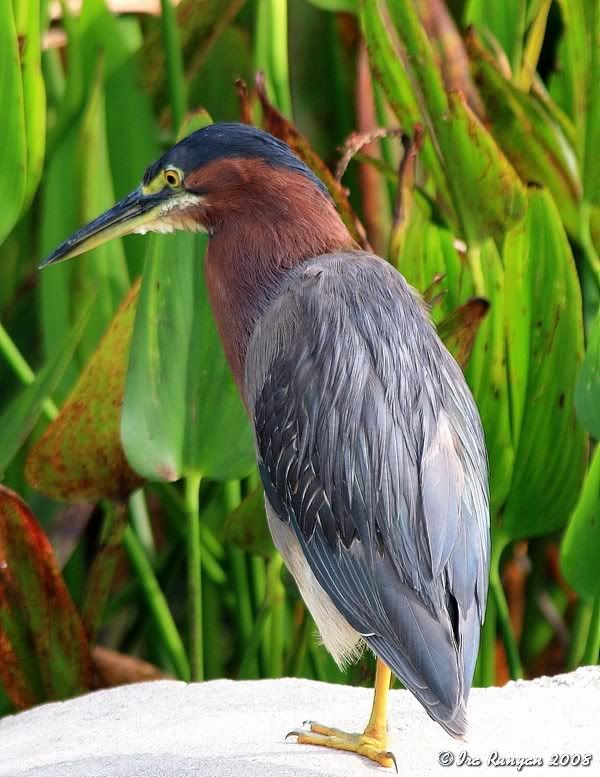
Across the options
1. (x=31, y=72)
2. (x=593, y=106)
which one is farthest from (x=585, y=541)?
(x=31, y=72)

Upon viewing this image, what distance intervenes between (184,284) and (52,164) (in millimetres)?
638

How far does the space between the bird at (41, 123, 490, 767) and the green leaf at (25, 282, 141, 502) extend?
0.55ft

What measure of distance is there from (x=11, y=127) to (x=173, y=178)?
0.38m

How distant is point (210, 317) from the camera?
192 centimetres

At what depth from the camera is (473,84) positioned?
2.20 metres

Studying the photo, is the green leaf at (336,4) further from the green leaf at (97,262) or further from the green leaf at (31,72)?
the green leaf at (31,72)

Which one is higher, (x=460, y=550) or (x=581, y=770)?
(x=460, y=550)

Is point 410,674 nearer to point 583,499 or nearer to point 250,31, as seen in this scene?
point 583,499

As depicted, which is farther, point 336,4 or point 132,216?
point 336,4

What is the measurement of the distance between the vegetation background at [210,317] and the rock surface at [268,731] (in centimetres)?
24

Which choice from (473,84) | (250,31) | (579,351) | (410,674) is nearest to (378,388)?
(410,674)

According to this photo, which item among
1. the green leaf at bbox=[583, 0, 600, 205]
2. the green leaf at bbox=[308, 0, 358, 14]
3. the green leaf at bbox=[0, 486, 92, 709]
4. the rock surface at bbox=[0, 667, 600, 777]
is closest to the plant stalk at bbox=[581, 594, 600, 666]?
the rock surface at bbox=[0, 667, 600, 777]

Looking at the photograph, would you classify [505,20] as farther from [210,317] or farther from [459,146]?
[210,317]

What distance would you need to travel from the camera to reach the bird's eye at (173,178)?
1.75m
